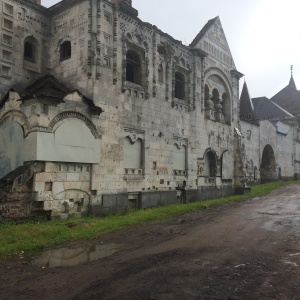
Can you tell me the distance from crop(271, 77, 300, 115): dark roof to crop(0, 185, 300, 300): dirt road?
39011mm

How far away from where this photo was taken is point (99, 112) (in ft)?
43.3

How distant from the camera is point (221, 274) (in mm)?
6035

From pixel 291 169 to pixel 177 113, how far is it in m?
23.7

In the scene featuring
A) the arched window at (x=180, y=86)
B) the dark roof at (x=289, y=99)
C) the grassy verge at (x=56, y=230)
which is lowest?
the grassy verge at (x=56, y=230)

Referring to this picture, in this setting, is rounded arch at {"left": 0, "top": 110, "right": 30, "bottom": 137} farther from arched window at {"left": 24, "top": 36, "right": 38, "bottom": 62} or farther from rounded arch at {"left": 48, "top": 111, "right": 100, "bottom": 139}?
arched window at {"left": 24, "top": 36, "right": 38, "bottom": 62}

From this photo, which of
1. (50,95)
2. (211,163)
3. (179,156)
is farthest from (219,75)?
(50,95)

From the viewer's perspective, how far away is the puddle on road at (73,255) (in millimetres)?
7273

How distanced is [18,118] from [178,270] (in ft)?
27.9

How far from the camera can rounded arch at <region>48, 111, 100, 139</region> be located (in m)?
11.7

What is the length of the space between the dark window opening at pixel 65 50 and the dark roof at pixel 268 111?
101ft

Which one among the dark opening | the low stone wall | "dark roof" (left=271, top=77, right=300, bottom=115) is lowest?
the low stone wall

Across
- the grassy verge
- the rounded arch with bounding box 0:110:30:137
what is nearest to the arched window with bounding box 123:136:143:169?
the grassy verge

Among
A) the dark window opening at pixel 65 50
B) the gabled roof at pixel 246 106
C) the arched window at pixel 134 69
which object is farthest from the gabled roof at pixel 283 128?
the dark window opening at pixel 65 50

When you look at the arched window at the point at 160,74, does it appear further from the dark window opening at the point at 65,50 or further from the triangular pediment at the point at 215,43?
the dark window opening at the point at 65,50
